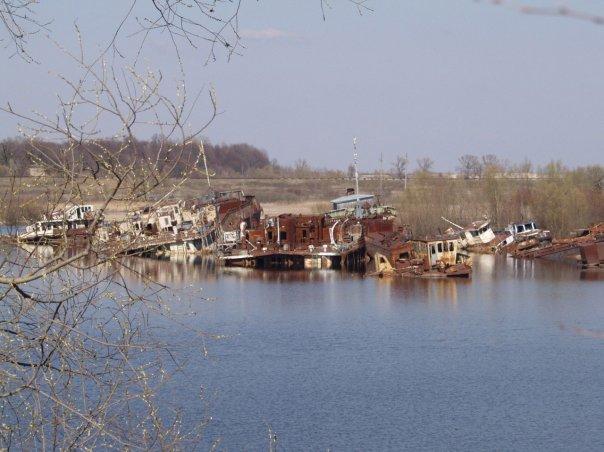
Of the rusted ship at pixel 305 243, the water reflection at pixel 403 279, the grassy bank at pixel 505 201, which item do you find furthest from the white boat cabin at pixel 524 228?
the rusted ship at pixel 305 243

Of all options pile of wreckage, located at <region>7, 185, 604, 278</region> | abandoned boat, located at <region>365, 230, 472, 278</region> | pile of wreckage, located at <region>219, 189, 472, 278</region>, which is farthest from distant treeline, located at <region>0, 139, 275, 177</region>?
pile of wreckage, located at <region>219, 189, 472, 278</region>

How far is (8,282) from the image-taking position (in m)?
4.30

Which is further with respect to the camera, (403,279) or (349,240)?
(349,240)

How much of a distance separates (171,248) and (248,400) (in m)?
28.8

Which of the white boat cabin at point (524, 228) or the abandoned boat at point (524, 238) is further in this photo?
the white boat cabin at point (524, 228)

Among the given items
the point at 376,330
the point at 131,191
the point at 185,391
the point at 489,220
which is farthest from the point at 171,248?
the point at 131,191

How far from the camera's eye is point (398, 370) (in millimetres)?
18141

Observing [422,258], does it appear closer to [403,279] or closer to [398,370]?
[403,279]

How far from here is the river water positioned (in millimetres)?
14492

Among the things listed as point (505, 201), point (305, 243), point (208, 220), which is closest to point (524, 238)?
point (505, 201)

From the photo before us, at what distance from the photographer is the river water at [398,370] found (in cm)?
1449

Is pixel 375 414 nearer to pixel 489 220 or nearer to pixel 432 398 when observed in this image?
pixel 432 398

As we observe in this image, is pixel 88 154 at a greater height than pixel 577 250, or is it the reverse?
pixel 88 154

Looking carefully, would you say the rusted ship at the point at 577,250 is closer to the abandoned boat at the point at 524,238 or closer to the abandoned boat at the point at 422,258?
the abandoned boat at the point at 524,238
